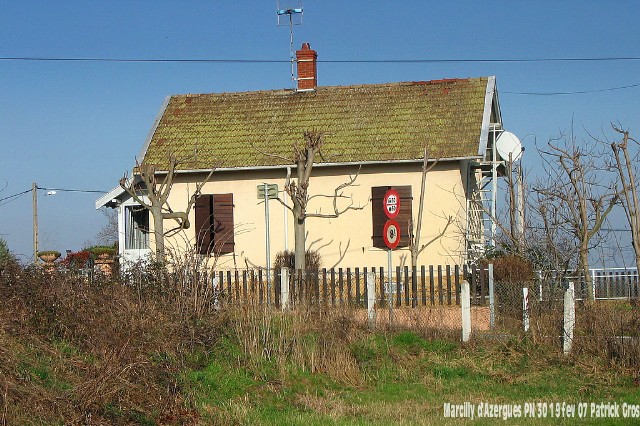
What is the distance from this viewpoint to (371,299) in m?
15.5

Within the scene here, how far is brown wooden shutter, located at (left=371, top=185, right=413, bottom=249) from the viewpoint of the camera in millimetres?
23094

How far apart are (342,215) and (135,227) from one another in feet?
20.7

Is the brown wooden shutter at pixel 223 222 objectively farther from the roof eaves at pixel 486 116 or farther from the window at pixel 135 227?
the roof eaves at pixel 486 116

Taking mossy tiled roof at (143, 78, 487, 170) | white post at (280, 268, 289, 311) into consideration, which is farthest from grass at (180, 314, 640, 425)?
mossy tiled roof at (143, 78, 487, 170)

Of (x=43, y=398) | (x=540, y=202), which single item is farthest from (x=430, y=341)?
(x=43, y=398)


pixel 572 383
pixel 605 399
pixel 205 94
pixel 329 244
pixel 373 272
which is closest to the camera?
pixel 605 399

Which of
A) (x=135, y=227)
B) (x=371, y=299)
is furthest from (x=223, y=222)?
(x=371, y=299)

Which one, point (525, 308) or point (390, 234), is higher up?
point (390, 234)

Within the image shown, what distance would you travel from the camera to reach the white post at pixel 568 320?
13.4 m

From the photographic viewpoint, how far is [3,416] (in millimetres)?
8039

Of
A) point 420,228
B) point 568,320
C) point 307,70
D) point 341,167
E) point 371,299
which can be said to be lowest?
point 568,320

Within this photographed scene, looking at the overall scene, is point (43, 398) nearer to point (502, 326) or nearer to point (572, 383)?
point (572, 383)

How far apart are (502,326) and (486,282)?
90.7 inches

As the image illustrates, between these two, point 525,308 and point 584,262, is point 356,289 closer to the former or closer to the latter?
point 525,308
